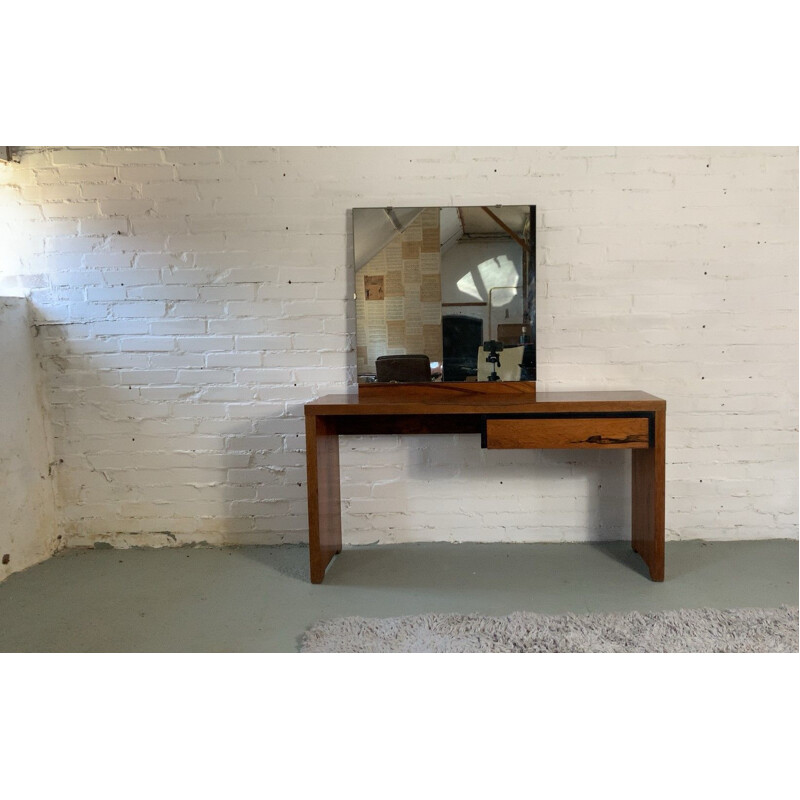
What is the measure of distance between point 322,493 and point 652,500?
1.38 metres

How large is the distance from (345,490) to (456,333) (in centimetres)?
92

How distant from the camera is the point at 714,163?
292 centimetres

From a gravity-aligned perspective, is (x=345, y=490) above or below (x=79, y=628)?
above

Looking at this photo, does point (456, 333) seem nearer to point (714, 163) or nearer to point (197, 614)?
point (714, 163)

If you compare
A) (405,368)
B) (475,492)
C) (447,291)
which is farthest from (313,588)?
(447,291)

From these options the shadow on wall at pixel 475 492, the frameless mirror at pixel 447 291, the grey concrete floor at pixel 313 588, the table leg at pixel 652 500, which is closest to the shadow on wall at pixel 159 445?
the grey concrete floor at pixel 313 588

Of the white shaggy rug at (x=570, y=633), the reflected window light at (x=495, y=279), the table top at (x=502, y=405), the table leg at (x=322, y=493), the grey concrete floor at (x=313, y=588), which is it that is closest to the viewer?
the white shaggy rug at (x=570, y=633)

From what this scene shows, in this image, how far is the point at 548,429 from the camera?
260 cm

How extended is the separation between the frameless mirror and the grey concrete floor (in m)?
0.85

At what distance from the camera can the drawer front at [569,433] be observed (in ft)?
8.48

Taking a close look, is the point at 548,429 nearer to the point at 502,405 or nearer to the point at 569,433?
the point at 569,433

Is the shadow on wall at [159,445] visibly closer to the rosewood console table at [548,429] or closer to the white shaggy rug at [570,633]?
the rosewood console table at [548,429]
